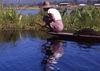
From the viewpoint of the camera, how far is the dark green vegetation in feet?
44.6

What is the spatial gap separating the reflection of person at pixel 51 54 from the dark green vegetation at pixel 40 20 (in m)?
2.61

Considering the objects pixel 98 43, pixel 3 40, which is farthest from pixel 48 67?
pixel 3 40

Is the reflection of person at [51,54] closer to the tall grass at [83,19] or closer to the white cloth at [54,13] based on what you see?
the white cloth at [54,13]

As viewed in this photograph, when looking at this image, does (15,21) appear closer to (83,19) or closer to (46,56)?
(83,19)

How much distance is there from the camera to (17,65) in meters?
8.48

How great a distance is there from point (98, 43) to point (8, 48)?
2.71m

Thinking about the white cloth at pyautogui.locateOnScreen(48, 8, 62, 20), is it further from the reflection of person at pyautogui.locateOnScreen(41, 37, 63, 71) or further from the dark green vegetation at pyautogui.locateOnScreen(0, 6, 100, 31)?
the dark green vegetation at pyautogui.locateOnScreen(0, 6, 100, 31)

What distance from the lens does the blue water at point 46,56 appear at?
8.14 metres

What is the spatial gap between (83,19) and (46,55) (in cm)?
472

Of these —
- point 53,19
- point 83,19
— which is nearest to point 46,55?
point 53,19

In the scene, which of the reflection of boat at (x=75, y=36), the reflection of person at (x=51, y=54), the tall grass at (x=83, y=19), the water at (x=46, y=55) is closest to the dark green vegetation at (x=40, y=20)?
the tall grass at (x=83, y=19)

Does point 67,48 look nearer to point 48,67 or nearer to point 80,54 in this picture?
point 80,54

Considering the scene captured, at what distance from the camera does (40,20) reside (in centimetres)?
1491

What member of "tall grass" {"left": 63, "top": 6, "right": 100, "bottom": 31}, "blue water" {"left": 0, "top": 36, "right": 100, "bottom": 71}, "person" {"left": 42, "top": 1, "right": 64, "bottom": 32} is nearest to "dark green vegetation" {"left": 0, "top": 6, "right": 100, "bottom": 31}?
"tall grass" {"left": 63, "top": 6, "right": 100, "bottom": 31}
